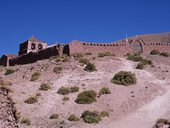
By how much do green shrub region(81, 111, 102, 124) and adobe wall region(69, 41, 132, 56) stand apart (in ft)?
68.3

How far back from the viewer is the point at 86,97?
37219 millimetres

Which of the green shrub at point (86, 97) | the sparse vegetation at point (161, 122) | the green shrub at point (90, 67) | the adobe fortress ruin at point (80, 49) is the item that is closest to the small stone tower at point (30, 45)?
the adobe fortress ruin at point (80, 49)

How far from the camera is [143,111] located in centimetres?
3503

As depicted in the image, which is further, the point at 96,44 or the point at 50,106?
the point at 96,44

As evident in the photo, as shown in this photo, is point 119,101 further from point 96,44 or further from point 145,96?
point 96,44

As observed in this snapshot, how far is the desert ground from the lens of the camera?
106ft

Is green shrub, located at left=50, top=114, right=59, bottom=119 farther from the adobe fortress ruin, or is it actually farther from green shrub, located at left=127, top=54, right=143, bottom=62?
green shrub, located at left=127, top=54, right=143, bottom=62

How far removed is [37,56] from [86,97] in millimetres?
20083

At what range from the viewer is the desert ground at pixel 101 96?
32.4 m

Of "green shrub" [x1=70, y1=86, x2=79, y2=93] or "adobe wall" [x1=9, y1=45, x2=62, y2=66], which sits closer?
"green shrub" [x1=70, y1=86, x2=79, y2=93]

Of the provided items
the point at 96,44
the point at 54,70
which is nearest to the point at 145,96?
the point at 54,70

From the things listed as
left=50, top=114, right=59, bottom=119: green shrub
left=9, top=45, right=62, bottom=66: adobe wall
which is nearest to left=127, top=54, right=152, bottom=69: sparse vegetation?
left=9, top=45, right=62, bottom=66: adobe wall

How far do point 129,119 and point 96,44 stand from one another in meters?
24.0

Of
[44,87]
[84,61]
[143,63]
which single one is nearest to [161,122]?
[44,87]
